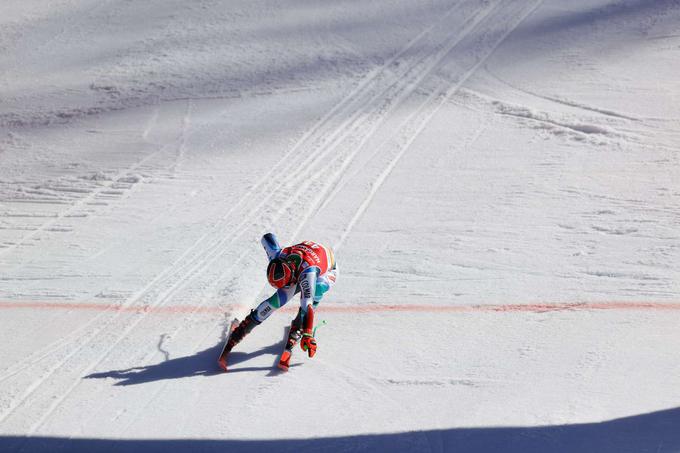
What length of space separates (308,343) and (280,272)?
Answer: 60cm

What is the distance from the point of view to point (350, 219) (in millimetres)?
9930

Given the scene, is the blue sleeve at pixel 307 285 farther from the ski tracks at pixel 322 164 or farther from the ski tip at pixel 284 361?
the ski tracks at pixel 322 164

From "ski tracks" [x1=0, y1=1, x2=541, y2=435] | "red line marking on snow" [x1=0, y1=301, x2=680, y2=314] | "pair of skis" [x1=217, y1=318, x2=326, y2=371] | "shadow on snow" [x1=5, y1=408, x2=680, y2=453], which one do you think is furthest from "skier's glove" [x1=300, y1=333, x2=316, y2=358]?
"ski tracks" [x1=0, y1=1, x2=541, y2=435]

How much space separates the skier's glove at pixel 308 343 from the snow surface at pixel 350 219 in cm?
20

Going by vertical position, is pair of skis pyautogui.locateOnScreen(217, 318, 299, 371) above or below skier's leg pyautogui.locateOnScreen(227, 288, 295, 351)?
below

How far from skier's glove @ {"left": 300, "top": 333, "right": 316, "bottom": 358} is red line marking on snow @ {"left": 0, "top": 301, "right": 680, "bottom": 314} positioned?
1124 millimetres

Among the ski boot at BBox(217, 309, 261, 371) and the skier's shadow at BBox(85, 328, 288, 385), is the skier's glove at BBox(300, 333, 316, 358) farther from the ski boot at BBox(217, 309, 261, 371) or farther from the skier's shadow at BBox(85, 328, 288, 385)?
the ski boot at BBox(217, 309, 261, 371)

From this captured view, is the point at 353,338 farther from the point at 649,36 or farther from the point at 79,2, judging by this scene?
the point at 79,2

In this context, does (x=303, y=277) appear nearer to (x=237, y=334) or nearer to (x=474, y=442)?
(x=237, y=334)

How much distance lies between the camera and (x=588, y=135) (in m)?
11.3

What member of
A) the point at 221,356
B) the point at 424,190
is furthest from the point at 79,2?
the point at 221,356

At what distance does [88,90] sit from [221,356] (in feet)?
26.5

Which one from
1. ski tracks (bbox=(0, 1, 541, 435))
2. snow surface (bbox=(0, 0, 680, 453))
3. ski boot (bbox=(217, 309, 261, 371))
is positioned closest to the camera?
snow surface (bbox=(0, 0, 680, 453))

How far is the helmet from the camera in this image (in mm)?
7141
